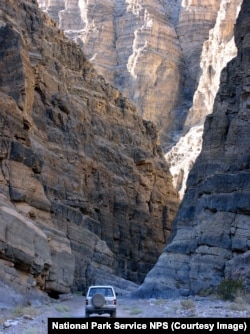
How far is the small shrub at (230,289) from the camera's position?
3110cm

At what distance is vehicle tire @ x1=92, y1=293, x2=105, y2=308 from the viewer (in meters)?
19.7

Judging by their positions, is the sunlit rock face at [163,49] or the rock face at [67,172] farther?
the sunlit rock face at [163,49]

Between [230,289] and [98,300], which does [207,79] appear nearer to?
[230,289]

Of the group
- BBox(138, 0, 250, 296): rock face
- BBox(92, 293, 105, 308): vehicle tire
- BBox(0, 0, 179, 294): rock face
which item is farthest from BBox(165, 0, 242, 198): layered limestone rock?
BBox(92, 293, 105, 308): vehicle tire

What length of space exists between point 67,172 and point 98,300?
30.1m

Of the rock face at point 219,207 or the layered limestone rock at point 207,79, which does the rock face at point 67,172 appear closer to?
the rock face at point 219,207

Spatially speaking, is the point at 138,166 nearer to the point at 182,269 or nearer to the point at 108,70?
the point at 182,269

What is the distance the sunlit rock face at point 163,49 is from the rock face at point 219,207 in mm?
54794

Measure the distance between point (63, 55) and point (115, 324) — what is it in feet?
147
